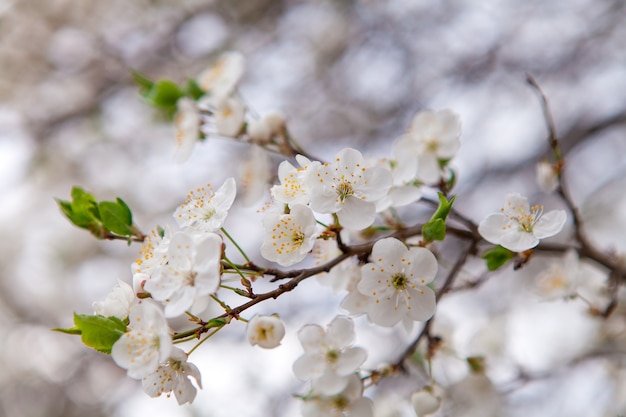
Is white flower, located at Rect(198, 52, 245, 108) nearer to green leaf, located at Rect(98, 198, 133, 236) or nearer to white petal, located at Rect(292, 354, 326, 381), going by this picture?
green leaf, located at Rect(98, 198, 133, 236)

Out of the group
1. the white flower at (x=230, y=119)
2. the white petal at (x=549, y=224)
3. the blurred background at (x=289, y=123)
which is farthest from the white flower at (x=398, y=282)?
the blurred background at (x=289, y=123)

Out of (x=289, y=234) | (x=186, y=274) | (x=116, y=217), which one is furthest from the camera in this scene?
(x=116, y=217)

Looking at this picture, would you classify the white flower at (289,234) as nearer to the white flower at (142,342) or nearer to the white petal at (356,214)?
the white petal at (356,214)

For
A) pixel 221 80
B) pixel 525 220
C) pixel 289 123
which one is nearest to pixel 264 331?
pixel 525 220

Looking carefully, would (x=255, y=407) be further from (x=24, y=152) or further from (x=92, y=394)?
(x=24, y=152)

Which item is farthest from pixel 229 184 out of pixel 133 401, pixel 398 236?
pixel 133 401

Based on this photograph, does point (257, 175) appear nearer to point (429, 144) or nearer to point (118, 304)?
point (429, 144)

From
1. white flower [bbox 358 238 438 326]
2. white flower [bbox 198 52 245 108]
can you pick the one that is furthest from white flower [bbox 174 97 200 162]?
white flower [bbox 358 238 438 326]
